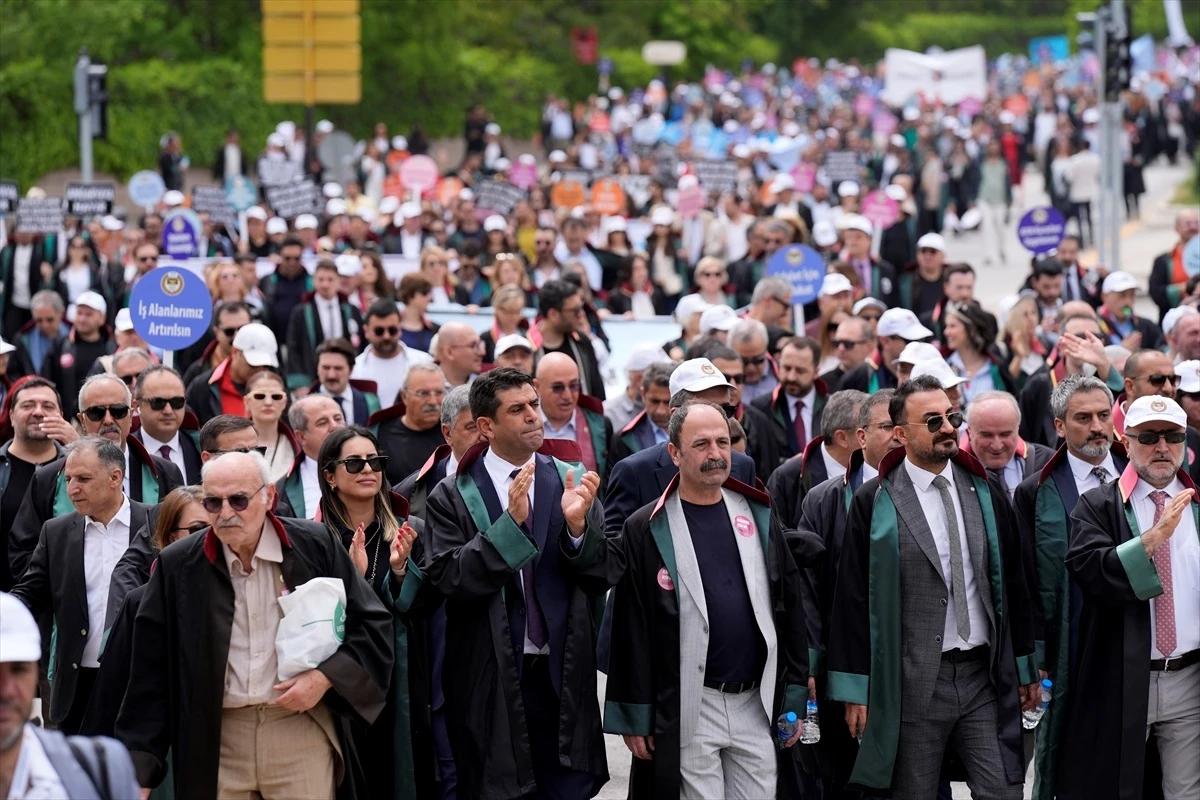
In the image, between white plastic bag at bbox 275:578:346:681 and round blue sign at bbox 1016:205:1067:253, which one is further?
round blue sign at bbox 1016:205:1067:253

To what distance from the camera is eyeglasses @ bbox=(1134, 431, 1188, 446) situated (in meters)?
7.86

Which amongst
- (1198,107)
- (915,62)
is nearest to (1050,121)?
(915,62)

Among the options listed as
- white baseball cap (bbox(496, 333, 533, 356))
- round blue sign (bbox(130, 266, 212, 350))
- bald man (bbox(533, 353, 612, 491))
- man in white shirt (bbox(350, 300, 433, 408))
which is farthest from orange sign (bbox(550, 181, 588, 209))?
bald man (bbox(533, 353, 612, 491))

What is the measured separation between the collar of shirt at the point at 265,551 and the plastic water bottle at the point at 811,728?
2139mm

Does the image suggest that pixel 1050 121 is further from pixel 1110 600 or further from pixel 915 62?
pixel 1110 600

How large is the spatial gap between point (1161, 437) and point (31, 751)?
459 cm

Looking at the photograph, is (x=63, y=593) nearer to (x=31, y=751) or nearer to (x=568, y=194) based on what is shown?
(x=31, y=751)

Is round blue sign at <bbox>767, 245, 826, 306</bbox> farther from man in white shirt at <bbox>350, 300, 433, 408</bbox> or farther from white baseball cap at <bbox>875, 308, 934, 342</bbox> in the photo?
man in white shirt at <bbox>350, 300, 433, 408</bbox>

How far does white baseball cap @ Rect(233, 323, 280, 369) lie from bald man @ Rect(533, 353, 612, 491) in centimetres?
191

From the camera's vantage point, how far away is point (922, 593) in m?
7.56

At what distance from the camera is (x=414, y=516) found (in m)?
8.02

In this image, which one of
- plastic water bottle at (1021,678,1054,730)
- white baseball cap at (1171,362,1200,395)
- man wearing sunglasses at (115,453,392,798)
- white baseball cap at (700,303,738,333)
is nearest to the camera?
man wearing sunglasses at (115,453,392,798)

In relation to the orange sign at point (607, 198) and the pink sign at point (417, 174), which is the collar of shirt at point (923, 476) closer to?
the orange sign at point (607, 198)

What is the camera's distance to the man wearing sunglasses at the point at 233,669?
260 inches
